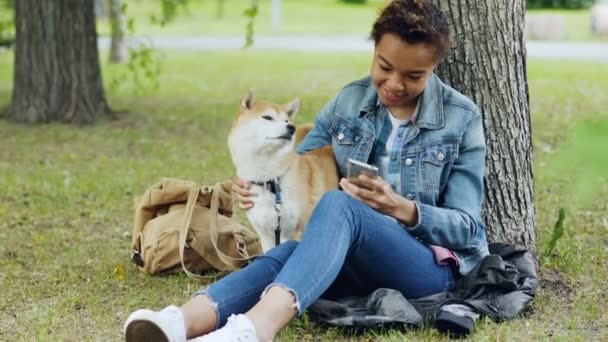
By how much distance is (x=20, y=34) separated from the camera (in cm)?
949

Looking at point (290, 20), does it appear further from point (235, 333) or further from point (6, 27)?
point (235, 333)

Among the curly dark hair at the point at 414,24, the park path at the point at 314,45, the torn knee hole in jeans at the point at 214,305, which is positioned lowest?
the park path at the point at 314,45

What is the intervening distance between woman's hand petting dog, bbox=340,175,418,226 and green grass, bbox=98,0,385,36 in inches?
704

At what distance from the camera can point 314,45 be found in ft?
68.4

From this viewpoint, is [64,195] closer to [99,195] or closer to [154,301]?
[99,195]

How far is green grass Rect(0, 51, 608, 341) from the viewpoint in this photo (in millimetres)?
3562

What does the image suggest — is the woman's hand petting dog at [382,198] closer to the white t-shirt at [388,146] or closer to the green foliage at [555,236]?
the white t-shirt at [388,146]

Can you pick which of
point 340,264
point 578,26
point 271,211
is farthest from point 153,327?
point 578,26

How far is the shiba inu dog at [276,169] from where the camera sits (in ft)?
12.5

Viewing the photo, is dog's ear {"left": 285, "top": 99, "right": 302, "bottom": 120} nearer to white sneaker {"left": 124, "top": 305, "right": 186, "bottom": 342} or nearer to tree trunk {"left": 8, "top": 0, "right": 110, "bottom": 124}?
white sneaker {"left": 124, "top": 305, "right": 186, "bottom": 342}

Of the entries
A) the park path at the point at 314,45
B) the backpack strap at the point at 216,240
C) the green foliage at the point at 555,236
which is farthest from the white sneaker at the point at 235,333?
the park path at the point at 314,45

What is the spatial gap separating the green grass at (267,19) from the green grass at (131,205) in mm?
10227

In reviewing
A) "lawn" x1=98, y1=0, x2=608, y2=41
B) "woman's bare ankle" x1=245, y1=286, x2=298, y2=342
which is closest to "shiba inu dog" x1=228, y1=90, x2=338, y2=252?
"woman's bare ankle" x1=245, y1=286, x2=298, y2=342

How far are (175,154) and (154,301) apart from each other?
4251 mm
